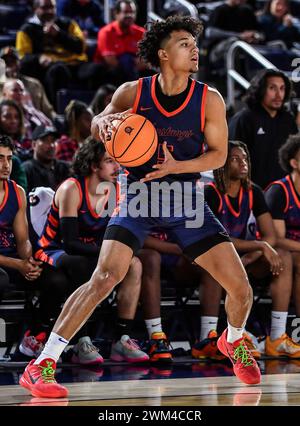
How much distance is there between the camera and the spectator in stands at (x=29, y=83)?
834 cm

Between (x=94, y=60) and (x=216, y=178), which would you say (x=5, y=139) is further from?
(x=94, y=60)

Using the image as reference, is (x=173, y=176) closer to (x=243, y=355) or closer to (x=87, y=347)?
(x=243, y=355)

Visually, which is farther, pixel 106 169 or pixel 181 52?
pixel 106 169

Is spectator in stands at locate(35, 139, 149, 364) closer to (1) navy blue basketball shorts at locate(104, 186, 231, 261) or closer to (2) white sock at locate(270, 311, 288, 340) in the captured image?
(2) white sock at locate(270, 311, 288, 340)

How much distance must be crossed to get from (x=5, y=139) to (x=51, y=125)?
7.40 feet

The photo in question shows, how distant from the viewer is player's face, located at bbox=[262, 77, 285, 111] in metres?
7.57

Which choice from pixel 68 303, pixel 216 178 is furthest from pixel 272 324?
pixel 68 303

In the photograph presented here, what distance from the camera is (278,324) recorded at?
6.35m

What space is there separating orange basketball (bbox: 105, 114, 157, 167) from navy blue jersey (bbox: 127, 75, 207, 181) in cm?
10

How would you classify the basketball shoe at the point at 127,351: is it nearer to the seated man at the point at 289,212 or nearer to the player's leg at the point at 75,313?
the seated man at the point at 289,212

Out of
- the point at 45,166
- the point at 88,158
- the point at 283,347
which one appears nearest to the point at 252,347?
the point at 283,347

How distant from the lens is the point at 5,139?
19.9 feet

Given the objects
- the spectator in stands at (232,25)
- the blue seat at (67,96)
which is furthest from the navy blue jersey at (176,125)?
the spectator in stands at (232,25)

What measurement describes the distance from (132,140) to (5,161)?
5.27 ft
